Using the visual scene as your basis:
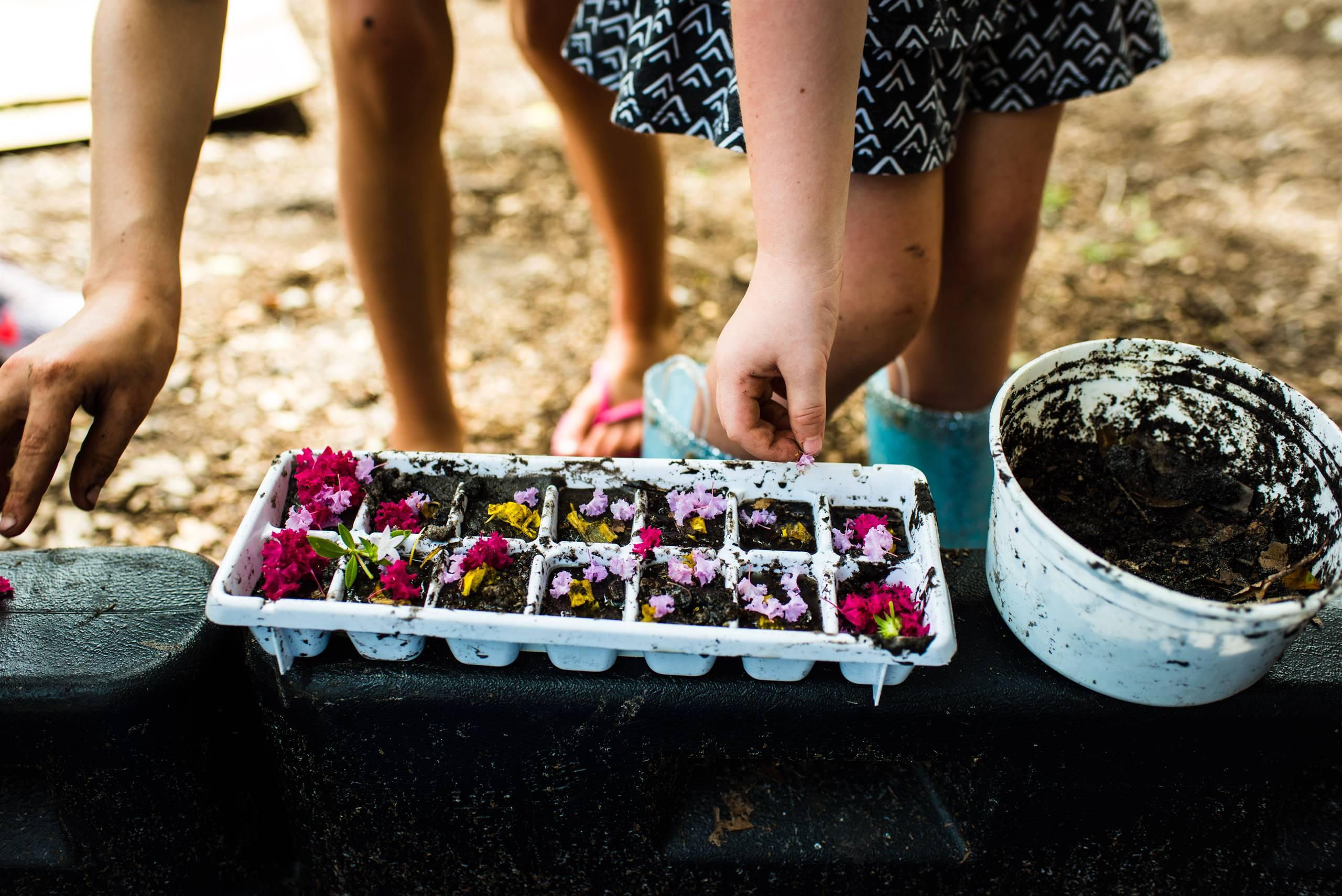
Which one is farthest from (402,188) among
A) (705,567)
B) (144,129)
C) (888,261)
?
(705,567)

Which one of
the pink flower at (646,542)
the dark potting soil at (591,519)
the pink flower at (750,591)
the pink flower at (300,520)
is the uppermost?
the pink flower at (300,520)

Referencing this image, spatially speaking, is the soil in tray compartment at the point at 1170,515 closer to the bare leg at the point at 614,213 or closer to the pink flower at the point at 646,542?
the pink flower at the point at 646,542

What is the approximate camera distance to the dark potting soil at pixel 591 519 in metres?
1.27

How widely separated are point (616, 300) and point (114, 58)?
130cm

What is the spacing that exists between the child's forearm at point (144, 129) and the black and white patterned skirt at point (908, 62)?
2.02 feet

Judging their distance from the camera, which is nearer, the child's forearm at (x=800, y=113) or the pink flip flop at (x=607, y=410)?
the child's forearm at (x=800, y=113)

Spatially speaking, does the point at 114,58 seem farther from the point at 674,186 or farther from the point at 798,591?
the point at 674,186

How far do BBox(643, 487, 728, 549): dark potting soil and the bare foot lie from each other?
0.97 meters

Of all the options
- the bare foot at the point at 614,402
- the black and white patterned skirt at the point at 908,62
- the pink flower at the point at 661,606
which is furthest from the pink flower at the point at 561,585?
the bare foot at the point at 614,402

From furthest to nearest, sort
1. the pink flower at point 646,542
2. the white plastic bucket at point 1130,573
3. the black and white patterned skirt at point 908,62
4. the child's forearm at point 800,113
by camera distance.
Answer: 1. the black and white patterned skirt at point 908,62
2. the pink flower at point 646,542
3. the child's forearm at point 800,113
4. the white plastic bucket at point 1130,573

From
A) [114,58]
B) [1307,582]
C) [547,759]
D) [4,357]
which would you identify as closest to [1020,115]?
[1307,582]

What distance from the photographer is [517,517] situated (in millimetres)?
1279

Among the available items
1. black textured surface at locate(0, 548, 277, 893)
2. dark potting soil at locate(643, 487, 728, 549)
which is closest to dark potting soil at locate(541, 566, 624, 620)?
dark potting soil at locate(643, 487, 728, 549)

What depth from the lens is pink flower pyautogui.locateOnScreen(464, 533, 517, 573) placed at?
1182mm
